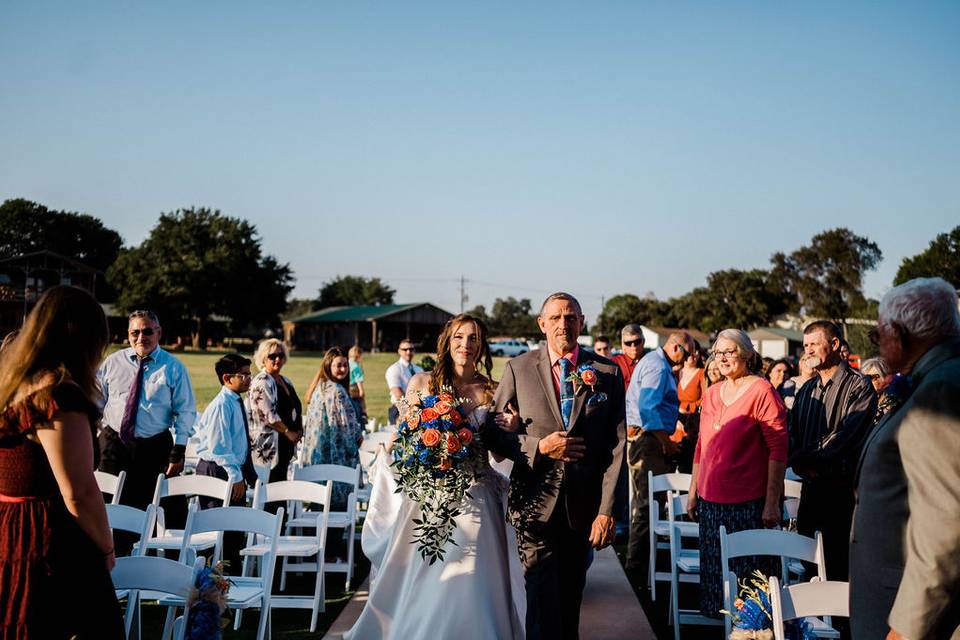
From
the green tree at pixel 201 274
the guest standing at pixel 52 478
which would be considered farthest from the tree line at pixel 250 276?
the guest standing at pixel 52 478

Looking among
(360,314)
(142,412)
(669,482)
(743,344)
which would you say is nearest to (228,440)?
(142,412)

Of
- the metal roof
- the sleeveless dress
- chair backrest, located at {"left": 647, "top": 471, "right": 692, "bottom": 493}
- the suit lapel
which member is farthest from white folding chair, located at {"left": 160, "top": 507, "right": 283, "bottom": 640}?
the metal roof

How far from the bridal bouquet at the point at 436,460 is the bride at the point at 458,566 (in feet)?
0.48

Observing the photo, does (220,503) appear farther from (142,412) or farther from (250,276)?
(250,276)

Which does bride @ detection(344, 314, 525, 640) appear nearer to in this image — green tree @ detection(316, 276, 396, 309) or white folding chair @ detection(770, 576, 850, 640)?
white folding chair @ detection(770, 576, 850, 640)

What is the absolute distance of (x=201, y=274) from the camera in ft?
198

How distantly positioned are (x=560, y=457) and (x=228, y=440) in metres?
3.63

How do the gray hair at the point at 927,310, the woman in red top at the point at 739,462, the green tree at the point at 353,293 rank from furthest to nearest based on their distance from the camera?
the green tree at the point at 353,293 < the woman in red top at the point at 739,462 < the gray hair at the point at 927,310

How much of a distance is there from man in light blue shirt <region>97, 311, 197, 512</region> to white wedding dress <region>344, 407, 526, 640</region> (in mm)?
2763

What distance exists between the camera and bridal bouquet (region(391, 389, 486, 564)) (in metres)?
4.15

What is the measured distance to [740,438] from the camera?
4801 millimetres

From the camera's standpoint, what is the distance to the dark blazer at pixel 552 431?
166 inches

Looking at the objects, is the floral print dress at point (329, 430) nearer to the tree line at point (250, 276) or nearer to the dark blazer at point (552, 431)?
the dark blazer at point (552, 431)

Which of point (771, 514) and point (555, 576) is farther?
point (771, 514)
